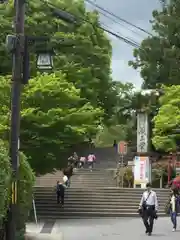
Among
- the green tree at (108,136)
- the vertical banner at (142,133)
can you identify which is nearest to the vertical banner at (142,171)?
the vertical banner at (142,133)

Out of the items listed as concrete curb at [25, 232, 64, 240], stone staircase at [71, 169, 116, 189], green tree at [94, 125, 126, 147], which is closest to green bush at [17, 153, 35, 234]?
concrete curb at [25, 232, 64, 240]

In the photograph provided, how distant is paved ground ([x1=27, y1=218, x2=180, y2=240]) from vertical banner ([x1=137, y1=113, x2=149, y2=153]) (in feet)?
41.2

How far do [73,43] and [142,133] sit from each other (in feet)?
26.2

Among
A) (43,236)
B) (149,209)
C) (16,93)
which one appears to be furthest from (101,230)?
(16,93)

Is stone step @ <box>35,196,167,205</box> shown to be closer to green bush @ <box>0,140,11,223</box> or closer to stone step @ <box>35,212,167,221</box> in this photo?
stone step @ <box>35,212,167,221</box>

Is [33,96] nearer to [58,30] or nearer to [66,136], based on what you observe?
→ [66,136]

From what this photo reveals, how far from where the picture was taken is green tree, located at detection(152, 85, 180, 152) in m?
41.5

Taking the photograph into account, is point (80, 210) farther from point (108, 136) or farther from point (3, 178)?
point (108, 136)

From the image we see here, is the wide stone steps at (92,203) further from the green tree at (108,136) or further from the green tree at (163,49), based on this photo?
the green tree at (108,136)

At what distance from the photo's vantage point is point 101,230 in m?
21.1

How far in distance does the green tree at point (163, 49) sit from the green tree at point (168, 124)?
11955 mm

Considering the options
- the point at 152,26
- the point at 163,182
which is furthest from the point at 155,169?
the point at 152,26

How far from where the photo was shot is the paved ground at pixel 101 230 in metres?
18.3

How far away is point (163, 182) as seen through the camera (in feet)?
133
